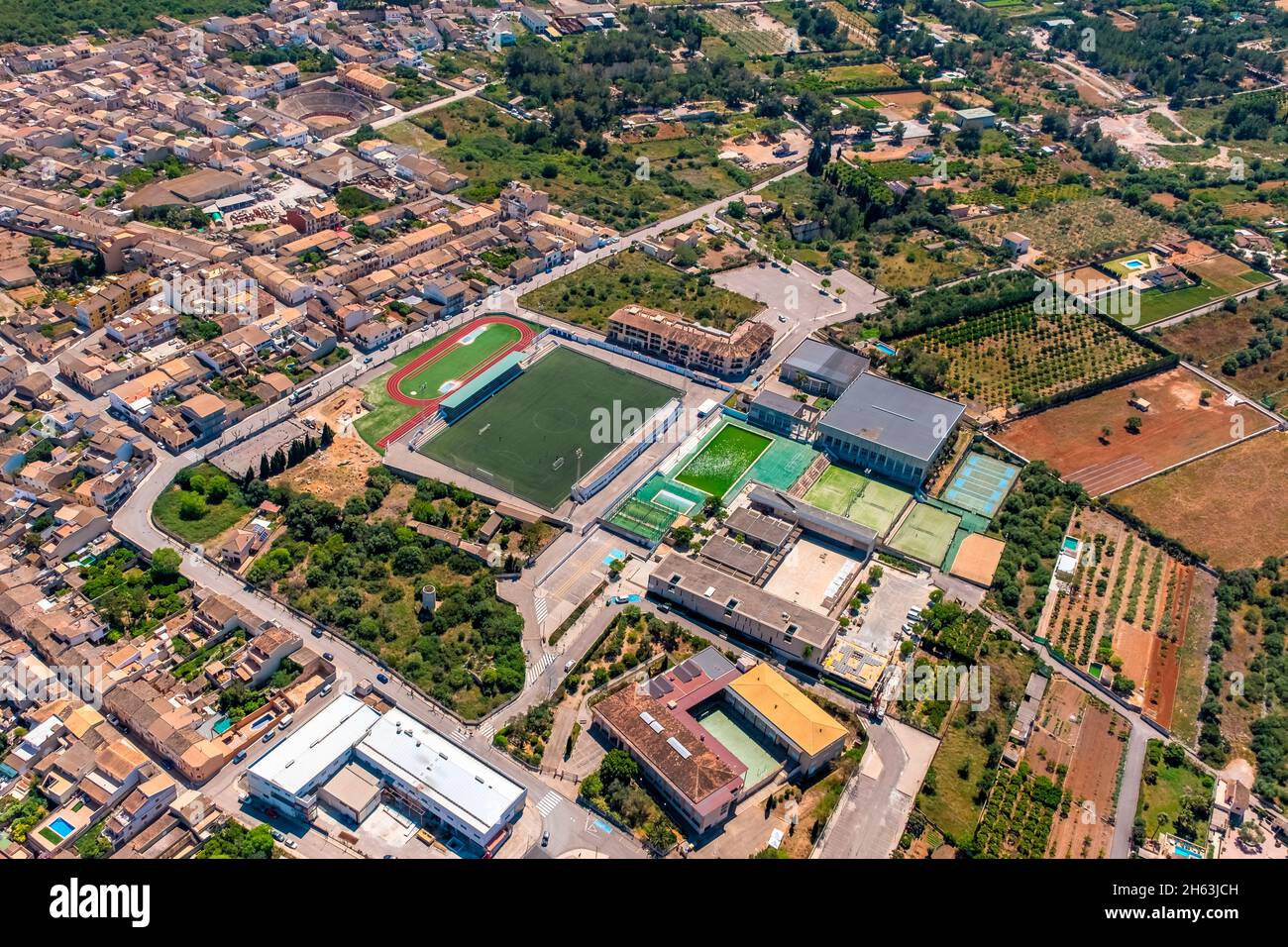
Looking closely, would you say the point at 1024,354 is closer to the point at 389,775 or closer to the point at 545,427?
the point at 545,427

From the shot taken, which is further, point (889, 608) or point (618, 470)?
point (618, 470)

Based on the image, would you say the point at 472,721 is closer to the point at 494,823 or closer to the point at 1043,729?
the point at 494,823

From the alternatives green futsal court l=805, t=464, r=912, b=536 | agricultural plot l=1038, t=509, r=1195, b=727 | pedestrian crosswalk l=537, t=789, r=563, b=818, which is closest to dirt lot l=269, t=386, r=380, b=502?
pedestrian crosswalk l=537, t=789, r=563, b=818

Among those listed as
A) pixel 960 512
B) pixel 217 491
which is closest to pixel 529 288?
pixel 217 491

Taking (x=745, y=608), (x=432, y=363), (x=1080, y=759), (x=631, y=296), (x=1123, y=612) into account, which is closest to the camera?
(x=1080, y=759)

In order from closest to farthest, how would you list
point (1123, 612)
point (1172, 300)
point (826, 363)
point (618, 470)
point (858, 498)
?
1. point (1123, 612)
2. point (858, 498)
3. point (618, 470)
4. point (826, 363)
5. point (1172, 300)

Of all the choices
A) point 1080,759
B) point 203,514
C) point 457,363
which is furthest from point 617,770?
point 457,363

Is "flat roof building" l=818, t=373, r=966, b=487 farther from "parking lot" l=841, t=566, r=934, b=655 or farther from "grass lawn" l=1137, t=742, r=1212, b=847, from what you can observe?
"grass lawn" l=1137, t=742, r=1212, b=847
